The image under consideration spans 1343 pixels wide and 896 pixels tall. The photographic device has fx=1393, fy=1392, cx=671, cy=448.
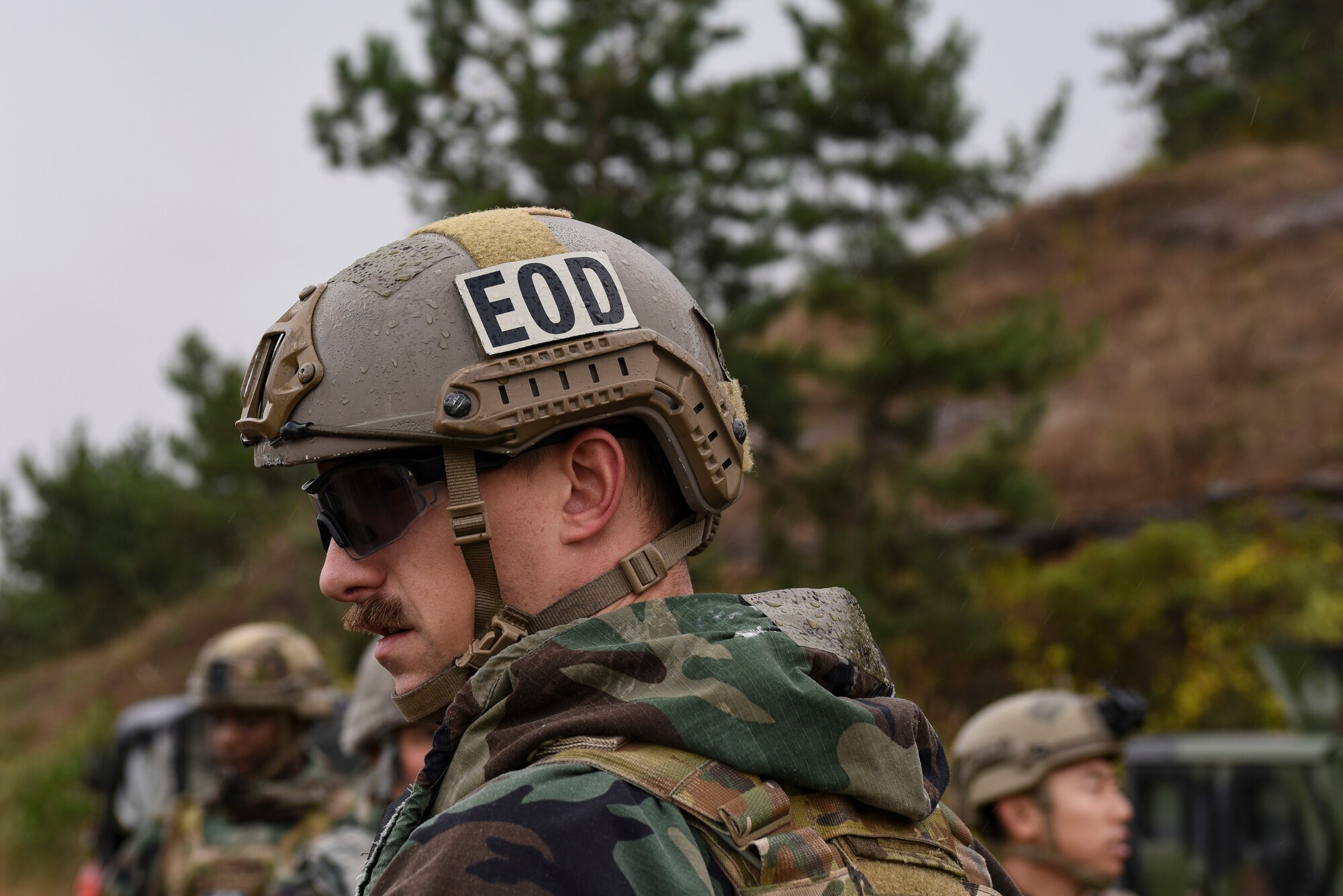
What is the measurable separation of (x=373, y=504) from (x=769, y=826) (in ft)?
2.59

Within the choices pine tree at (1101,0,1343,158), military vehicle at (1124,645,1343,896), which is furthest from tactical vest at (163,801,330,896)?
pine tree at (1101,0,1343,158)

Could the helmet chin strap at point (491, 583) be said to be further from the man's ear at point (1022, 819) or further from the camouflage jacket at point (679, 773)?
the man's ear at point (1022, 819)

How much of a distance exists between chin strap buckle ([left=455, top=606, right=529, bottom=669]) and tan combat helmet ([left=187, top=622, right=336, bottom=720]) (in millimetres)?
5804

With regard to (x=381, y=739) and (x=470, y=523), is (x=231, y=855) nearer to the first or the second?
(x=381, y=739)

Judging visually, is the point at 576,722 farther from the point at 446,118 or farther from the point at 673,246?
the point at 446,118

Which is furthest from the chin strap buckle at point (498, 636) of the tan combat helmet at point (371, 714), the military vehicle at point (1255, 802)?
the military vehicle at point (1255, 802)

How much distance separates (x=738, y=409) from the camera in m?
2.44

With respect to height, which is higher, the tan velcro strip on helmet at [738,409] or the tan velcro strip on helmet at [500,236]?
the tan velcro strip on helmet at [500,236]

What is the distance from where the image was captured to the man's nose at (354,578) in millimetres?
2123

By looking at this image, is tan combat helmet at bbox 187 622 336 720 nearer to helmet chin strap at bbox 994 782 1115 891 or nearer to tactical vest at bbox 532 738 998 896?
helmet chin strap at bbox 994 782 1115 891

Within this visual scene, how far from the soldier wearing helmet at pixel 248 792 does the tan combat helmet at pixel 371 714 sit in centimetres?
86

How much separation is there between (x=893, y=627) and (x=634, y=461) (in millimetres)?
14367

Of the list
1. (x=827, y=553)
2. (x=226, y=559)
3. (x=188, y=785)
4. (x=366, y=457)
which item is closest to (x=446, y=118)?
(x=827, y=553)

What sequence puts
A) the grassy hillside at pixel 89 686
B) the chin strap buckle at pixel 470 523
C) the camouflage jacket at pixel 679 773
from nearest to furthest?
the camouflage jacket at pixel 679 773, the chin strap buckle at pixel 470 523, the grassy hillside at pixel 89 686
